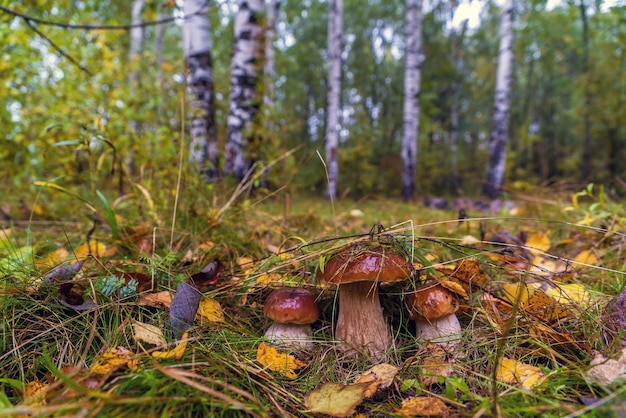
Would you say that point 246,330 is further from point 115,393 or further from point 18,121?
point 18,121

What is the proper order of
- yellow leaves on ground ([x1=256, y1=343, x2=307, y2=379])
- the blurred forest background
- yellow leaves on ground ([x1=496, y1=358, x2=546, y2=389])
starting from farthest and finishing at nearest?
the blurred forest background → yellow leaves on ground ([x1=256, y1=343, x2=307, y2=379]) → yellow leaves on ground ([x1=496, y1=358, x2=546, y2=389])

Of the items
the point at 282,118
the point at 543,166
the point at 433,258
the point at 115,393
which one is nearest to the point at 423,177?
the point at 543,166

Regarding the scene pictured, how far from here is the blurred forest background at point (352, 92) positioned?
3143mm

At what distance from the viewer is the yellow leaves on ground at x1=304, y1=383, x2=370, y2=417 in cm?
81

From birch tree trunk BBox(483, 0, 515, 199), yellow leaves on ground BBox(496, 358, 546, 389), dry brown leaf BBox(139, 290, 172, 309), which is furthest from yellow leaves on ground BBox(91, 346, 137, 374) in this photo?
birch tree trunk BBox(483, 0, 515, 199)

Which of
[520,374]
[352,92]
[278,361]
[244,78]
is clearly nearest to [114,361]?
[278,361]

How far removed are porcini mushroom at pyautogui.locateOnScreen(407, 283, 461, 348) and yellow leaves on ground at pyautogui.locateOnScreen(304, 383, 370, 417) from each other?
1.01 feet

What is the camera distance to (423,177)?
1330cm

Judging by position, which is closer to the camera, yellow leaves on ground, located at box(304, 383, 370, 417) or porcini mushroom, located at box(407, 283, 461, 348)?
yellow leaves on ground, located at box(304, 383, 370, 417)

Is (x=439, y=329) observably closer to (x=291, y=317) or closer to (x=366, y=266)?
(x=366, y=266)

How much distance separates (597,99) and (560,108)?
31.3ft

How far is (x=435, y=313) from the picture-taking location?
1.05 meters

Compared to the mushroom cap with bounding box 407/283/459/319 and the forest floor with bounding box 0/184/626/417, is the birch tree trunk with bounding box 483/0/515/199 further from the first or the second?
the mushroom cap with bounding box 407/283/459/319

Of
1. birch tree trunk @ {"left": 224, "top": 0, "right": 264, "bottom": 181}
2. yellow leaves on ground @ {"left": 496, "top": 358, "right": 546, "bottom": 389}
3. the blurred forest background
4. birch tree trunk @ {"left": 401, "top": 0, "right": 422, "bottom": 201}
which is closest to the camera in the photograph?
yellow leaves on ground @ {"left": 496, "top": 358, "right": 546, "bottom": 389}
